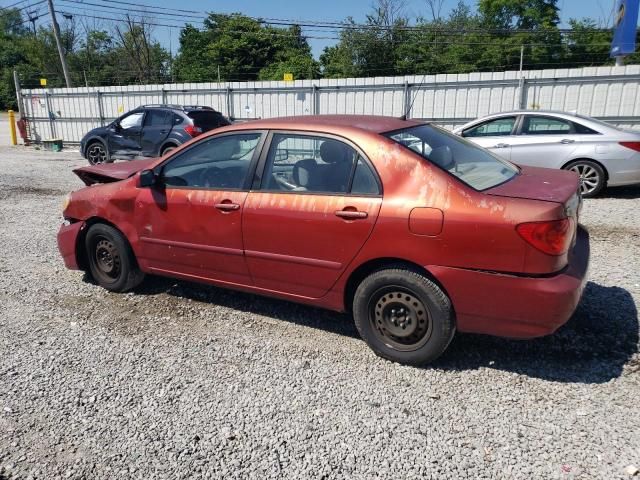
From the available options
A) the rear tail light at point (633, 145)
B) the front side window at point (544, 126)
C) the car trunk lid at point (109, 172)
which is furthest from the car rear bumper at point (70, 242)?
the rear tail light at point (633, 145)

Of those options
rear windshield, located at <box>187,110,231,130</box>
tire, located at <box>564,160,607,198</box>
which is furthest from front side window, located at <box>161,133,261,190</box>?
rear windshield, located at <box>187,110,231,130</box>

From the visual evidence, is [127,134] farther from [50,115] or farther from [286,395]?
[286,395]

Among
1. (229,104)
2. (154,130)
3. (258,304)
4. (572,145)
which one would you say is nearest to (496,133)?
(572,145)

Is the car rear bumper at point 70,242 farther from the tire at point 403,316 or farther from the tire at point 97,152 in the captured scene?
the tire at point 97,152

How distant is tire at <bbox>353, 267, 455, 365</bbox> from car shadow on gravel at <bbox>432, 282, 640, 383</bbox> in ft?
0.79

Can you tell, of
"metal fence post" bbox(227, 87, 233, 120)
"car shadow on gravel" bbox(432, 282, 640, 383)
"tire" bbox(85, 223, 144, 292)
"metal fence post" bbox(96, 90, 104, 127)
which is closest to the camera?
"car shadow on gravel" bbox(432, 282, 640, 383)

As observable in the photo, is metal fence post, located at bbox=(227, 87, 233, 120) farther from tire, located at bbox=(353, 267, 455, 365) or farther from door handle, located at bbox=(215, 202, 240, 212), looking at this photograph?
tire, located at bbox=(353, 267, 455, 365)

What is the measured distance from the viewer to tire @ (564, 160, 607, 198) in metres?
8.55

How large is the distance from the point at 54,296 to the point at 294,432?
3103mm

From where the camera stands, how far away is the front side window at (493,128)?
30.0 ft

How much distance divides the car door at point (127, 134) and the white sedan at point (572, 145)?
8.61 meters

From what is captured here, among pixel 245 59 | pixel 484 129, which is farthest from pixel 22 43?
pixel 484 129

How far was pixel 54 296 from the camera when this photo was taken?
4762 millimetres

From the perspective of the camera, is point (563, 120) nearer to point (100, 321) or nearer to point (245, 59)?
point (100, 321)
